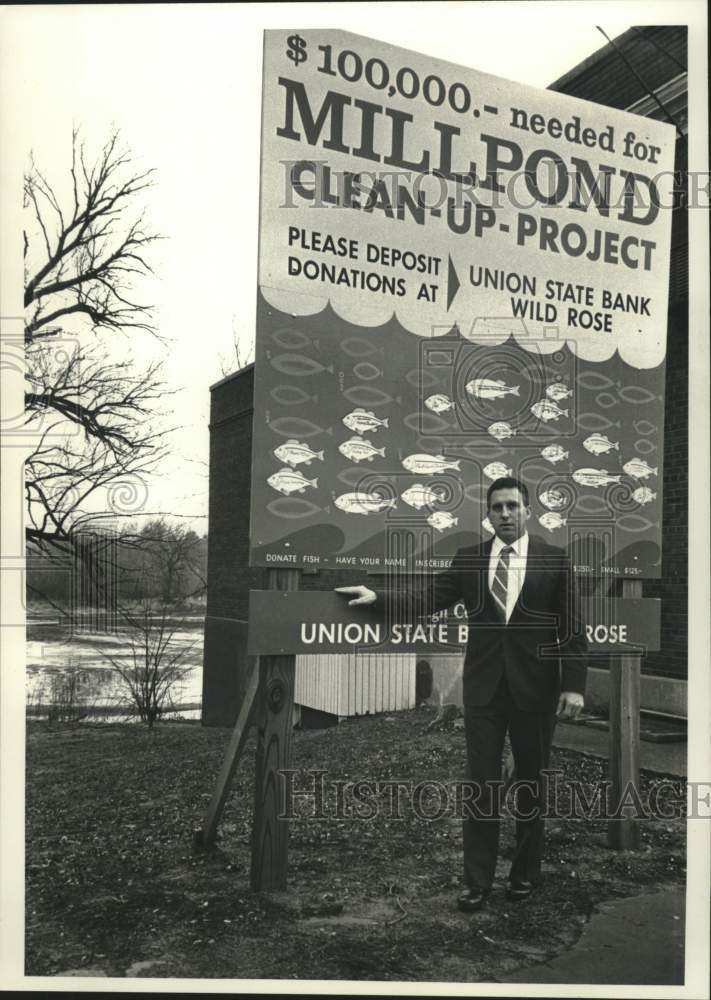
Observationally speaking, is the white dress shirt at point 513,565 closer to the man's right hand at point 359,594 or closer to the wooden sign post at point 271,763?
the man's right hand at point 359,594

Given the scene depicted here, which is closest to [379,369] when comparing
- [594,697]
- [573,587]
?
[573,587]

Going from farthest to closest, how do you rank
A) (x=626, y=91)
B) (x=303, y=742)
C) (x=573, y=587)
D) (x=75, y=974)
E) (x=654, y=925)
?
(x=626, y=91)
(x=303, y=742)
(x=573, y=587)
(x=654, y=925)
(x=75, y=974)

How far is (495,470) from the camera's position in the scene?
15.2ft

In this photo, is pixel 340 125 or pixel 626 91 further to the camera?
pixel 626 91

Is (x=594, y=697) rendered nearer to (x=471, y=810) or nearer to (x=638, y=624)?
(x=638, y=624)

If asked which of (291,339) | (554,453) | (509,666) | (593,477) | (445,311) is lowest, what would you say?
(509,666)

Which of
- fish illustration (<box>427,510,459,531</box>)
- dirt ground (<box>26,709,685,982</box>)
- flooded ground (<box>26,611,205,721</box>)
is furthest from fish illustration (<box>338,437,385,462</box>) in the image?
flooded ground (<box>26,611,205,721</box>)

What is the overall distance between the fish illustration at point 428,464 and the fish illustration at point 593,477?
705 millimetres

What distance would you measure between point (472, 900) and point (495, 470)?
2.11 m

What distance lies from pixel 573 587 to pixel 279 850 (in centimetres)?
197

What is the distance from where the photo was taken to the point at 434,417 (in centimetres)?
454

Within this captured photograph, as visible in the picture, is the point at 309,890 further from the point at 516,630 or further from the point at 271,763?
the point at 516,630

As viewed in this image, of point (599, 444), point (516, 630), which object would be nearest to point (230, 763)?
point (516, 630)

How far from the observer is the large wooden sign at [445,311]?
4.31 m
